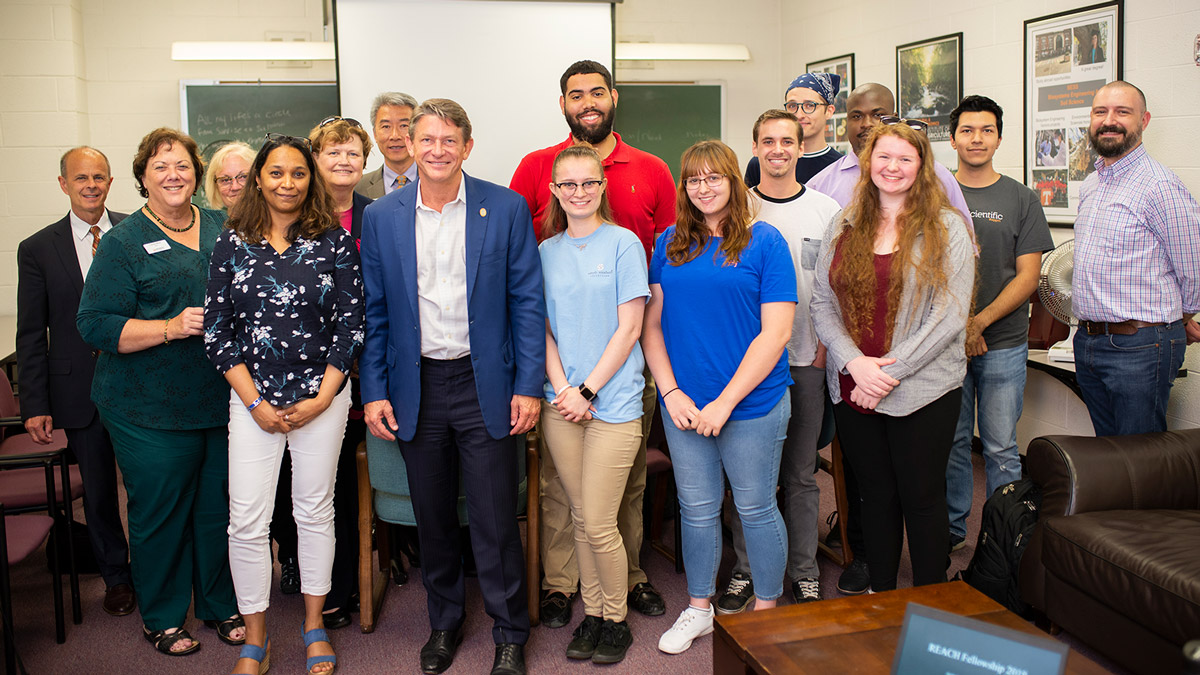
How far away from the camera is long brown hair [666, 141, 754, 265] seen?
8.04ft

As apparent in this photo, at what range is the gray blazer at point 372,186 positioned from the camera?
3.59 meters

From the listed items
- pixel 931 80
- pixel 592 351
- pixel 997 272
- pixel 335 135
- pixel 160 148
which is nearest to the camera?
pixel 592 351

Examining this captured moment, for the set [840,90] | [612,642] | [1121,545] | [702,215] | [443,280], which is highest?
[840,90]

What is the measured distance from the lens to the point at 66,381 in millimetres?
2963

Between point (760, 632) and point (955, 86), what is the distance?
359 centimetres

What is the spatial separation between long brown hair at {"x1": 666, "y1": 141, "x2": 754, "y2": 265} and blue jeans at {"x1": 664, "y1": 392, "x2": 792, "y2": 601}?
471 millimetres

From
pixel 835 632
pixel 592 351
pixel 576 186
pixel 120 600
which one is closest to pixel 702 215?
pixel 576 186

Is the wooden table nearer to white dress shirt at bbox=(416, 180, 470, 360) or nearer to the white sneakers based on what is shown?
the white sneakers

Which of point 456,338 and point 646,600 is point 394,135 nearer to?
point 456,338

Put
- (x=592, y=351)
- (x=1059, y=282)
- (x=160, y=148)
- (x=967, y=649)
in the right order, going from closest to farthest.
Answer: (x=967, y=649) → (x=592, y=351) → (x=160, y=148) → (x=1059, y=282)

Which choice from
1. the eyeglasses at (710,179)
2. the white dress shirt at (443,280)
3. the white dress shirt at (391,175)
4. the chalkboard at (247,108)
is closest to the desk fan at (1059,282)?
the eyeglasses at (710,179)

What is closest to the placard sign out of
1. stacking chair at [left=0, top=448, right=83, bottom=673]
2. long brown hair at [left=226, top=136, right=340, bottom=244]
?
long brown hair at [left=226, top=136, right=340, bottom=244]

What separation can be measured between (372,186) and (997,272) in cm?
242

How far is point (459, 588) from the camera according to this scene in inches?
106
